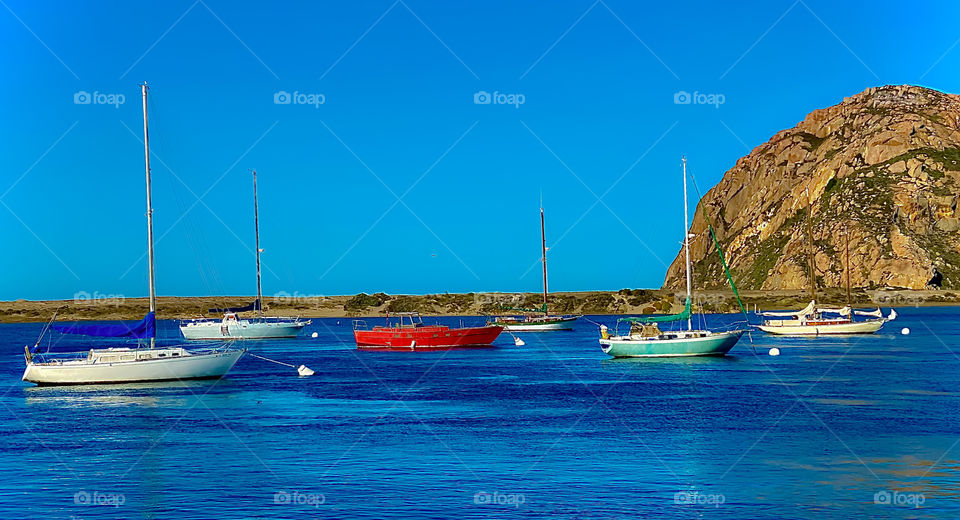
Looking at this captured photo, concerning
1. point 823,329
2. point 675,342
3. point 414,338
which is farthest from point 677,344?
point 823,329

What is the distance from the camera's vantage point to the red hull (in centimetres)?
10681

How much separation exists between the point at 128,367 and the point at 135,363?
1.95 feet

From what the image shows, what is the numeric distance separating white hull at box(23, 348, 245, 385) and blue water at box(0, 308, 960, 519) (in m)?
0.92

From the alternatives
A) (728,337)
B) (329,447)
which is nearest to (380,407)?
(329,447)

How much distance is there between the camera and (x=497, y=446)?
126ft

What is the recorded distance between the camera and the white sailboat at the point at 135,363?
61.6m

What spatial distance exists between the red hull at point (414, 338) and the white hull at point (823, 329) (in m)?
35.5

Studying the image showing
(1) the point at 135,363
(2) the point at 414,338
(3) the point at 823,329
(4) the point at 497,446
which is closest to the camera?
(4) the point at 497,446

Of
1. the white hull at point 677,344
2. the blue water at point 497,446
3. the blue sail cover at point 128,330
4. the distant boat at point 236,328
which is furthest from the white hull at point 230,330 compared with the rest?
the blue sail cover at point 128,330

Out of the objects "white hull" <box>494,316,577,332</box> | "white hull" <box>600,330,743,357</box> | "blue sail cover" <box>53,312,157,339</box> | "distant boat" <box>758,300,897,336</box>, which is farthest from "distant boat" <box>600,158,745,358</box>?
"white hull" <box>494,316,577,332</box>

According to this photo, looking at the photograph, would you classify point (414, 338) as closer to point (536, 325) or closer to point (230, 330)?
point (230, 330)

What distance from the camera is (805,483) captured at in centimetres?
2978

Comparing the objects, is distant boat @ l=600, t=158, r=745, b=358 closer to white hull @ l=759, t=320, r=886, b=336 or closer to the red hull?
the red hull

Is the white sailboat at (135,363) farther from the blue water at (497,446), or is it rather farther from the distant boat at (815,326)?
the distant boat at (815,326)
